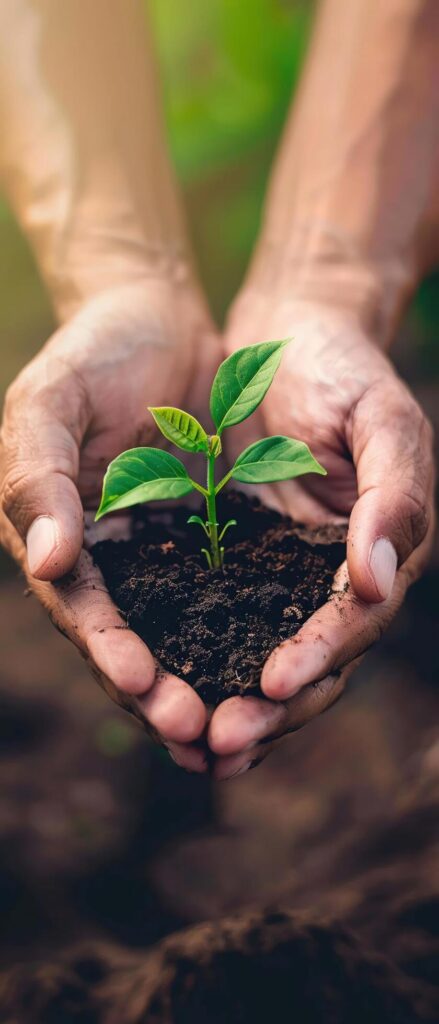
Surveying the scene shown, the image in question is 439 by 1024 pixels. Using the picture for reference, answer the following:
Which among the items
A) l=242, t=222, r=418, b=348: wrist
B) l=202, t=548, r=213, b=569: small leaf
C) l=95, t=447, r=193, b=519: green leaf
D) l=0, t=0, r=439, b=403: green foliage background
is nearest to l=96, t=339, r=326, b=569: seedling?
l=95, t=447, r=193, b=519: green leaf

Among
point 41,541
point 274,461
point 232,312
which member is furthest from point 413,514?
point 232,312

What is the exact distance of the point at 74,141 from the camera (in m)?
2.34

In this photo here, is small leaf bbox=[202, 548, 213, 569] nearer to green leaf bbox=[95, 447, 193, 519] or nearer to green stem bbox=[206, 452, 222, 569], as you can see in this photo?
green stem bbox=[206, 452, 222, 569]

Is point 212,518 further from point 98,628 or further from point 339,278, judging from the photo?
point 339,278

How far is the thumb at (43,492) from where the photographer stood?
1390 millimetres

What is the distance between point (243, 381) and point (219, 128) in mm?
1881

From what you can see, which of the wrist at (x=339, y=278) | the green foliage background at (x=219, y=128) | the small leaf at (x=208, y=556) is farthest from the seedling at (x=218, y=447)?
the green foliage background at (x=219, y=128)

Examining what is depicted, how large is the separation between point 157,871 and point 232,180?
97.8 inches

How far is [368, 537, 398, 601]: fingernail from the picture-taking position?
1353 millimetres

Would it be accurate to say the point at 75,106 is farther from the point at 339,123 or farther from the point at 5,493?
the point at 5,493

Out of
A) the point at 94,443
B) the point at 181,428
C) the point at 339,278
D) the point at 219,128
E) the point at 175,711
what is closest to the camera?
the point at 175,711

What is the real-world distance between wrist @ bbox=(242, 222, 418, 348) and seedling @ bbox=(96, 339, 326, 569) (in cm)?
71

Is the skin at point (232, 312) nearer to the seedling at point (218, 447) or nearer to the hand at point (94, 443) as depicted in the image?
the hand at point (94, 443)

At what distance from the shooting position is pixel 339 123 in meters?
2.37
